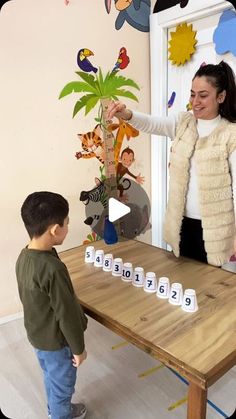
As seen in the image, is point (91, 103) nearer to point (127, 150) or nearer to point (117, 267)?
point (127, 150)

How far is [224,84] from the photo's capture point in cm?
148

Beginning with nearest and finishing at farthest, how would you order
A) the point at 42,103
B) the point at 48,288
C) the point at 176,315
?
the point at 48,288, the point at 176,315, the point at 42,103

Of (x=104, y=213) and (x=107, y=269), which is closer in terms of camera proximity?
(x=107, y=269)

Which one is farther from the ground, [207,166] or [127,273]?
[207,166]

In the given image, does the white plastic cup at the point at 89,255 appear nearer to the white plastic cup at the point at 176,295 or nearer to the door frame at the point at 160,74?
the white plastic cup at the point at 176,295

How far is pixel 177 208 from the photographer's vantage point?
161 centimetres

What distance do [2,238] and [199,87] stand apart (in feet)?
4.50

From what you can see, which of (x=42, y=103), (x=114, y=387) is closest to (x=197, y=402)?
(x=114, y=387)

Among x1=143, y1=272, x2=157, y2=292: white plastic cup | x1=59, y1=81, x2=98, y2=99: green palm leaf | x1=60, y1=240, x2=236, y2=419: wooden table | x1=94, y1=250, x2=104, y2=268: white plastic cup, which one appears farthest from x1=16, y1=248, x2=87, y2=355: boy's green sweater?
x1=59, y1=81, x2=98, y2=99: green palm leaf

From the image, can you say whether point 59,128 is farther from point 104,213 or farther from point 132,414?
point 132,414

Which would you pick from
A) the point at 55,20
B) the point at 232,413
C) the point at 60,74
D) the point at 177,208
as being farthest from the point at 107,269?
the point at 55,20

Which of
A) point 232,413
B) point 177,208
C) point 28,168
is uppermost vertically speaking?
point 28,168

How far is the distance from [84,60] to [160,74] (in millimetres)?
553

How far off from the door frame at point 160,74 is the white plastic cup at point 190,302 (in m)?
1.50
